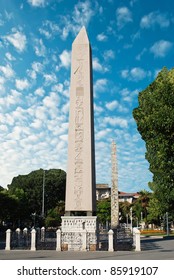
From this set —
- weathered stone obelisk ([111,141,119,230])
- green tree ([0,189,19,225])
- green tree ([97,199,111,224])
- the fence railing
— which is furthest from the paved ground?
green tree ([97,199,111,224])

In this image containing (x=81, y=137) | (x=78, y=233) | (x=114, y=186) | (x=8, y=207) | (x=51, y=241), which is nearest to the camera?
(x=78, y=233)

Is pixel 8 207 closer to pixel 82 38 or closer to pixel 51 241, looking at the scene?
pixel 51 241

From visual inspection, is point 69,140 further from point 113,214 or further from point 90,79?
point 113,214

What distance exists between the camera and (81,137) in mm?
18031

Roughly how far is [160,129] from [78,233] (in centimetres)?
725

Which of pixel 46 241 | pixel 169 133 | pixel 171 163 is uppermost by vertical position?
pixel 169 133

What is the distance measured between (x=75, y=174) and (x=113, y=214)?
1728 centimetres

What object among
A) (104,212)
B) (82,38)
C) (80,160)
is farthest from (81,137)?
(104,212)

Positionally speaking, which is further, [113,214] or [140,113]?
[113,214]

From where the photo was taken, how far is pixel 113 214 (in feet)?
111

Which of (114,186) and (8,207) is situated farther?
(8,207)

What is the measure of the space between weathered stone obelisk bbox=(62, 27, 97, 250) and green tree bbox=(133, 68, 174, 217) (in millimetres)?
4024

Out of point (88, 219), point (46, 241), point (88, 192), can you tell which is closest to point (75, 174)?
point (88, 192)
